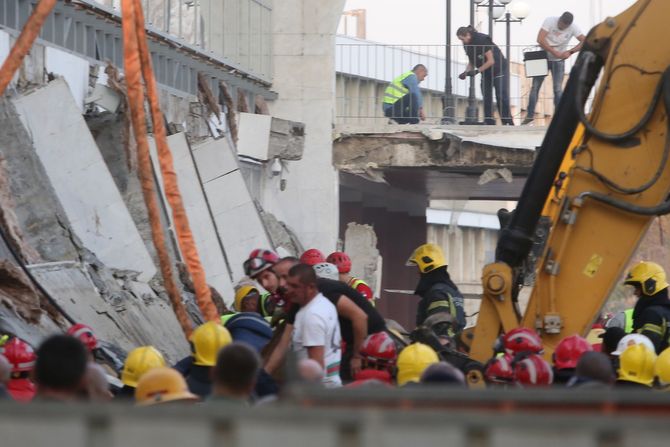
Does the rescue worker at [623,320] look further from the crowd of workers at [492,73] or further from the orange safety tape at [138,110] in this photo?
the crowd of workers at [492,73]

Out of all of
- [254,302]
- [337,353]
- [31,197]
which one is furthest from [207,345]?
[31,197]

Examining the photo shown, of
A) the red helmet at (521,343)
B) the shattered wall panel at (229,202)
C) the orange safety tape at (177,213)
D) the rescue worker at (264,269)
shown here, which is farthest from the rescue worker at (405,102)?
the red helmet at (521,343)

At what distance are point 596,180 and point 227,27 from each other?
1212 centimetres

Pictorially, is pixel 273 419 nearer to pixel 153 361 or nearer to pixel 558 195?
pixel 153 361

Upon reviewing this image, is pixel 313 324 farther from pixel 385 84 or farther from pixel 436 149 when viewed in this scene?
pixel 385 84

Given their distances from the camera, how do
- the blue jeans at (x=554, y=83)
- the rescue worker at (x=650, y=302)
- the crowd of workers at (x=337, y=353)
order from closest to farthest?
the crowd of workers at (x=337, y=353), the rescue worker at (x=650, y=302), the blue jeans at (x=554, y=83)

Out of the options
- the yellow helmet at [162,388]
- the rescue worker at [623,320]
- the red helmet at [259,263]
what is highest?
the red helmet at [259,263]

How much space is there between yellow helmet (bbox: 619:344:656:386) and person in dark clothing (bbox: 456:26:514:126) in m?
14.6

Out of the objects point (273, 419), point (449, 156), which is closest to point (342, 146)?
point (449, 156)

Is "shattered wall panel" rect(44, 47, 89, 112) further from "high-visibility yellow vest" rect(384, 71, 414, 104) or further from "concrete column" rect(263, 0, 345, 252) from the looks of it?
"high-visibility yellow vest" rect(384, 71, 414, 104)

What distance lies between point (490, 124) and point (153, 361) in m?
15.7

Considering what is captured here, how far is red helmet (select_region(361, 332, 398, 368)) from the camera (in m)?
9.19

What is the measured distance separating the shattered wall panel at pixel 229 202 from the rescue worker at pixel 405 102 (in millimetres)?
5529

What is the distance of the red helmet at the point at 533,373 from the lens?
8.51 metres
